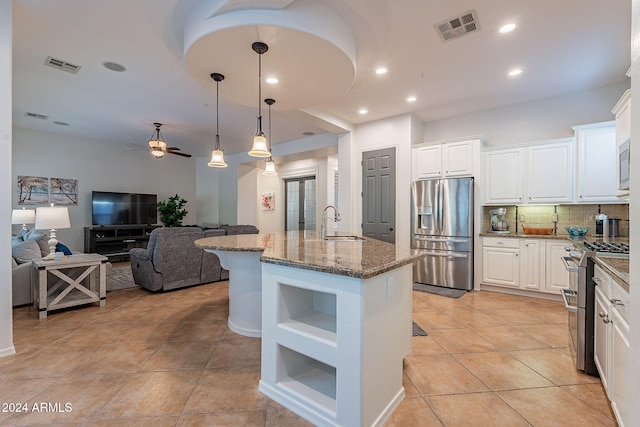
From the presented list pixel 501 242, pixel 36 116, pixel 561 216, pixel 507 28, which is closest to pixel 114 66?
pixel 36 116

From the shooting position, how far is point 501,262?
4.26 meters

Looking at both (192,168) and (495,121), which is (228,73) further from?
(192,168)

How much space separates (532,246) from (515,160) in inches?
49.7

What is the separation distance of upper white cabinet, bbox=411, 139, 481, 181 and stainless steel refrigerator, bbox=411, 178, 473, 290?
167mm

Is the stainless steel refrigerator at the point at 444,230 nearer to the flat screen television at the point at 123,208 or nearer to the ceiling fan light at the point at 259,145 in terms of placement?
the ceiling fan light at the point at 259,145

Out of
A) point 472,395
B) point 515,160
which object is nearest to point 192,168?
point 515,160

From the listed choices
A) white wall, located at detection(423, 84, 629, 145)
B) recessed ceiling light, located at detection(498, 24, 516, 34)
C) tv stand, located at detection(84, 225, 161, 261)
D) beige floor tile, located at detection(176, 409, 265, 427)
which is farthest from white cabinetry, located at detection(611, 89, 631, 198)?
tv stand, located at detection(84, 225, 161, 261)

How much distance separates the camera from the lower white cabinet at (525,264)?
12.6ft

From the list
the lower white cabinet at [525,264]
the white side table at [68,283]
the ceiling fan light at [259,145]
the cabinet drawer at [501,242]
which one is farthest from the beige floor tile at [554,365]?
the white side table at [68,283]

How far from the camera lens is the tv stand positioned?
21.6 ft

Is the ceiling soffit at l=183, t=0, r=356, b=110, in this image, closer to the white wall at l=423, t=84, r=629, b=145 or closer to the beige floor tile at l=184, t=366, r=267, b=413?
the beige floor tile at l=184, t=366, r=267, b=413

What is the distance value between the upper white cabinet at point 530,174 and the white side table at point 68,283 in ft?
18.0

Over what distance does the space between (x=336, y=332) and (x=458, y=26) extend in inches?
113

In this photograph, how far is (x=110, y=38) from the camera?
2.86m
